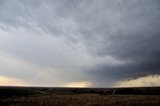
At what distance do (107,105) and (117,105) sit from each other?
2.05 metres

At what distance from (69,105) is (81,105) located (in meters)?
2.40

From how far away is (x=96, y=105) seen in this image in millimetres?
44406

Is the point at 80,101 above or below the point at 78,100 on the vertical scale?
below

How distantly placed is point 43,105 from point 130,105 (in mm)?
17505

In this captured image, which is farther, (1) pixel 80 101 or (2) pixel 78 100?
(2) pixel 78 100

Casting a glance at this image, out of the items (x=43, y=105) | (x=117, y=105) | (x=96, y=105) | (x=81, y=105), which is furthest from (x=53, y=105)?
(x=117, y=105)

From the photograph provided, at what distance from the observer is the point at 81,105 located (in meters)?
43.6

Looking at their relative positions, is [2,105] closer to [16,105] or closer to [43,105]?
[16,105]

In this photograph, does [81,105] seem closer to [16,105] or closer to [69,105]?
[69,105]

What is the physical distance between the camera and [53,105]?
44.1 metres

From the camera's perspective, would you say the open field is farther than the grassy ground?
Yes

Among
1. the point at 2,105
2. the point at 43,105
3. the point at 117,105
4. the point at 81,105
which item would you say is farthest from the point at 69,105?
the point at 2,105

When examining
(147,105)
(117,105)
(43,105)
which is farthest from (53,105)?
(147,105)

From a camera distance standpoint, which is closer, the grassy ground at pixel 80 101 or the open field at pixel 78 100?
the grassy ground at pixel 80 101
